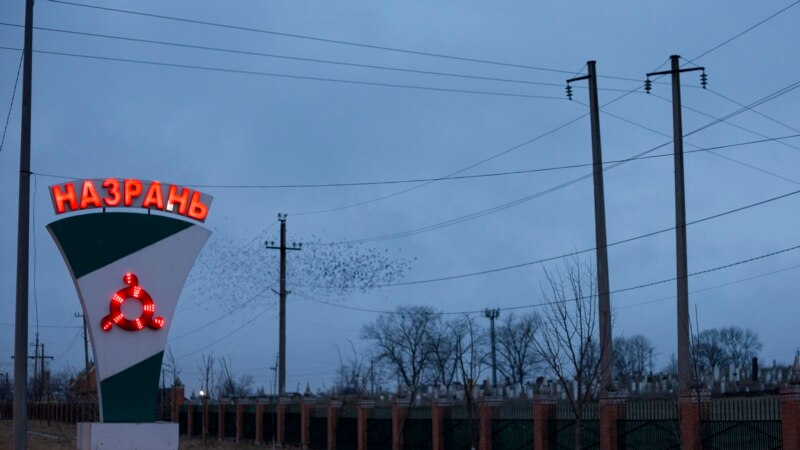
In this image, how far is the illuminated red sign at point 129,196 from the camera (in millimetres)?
21281

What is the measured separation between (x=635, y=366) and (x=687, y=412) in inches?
3030

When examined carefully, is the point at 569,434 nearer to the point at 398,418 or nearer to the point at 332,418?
the point at 398,418

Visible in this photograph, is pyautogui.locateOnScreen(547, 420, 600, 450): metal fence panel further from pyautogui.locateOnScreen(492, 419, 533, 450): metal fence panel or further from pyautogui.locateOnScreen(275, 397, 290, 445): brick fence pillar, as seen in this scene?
pyautogui.locateOnScreen(275, 397, 290, 445): brick fence pillar

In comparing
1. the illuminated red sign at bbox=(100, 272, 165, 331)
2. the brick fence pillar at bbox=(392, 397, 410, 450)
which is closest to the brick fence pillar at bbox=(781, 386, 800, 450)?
the illuminated red sign at bbox=(100, 272, 165, 331)

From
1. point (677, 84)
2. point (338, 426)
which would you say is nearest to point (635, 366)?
point (338, 426)

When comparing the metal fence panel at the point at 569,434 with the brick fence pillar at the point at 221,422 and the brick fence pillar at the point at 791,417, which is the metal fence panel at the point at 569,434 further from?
the brick fence pillar at the point at 221,422

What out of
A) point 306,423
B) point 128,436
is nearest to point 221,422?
point 306,423

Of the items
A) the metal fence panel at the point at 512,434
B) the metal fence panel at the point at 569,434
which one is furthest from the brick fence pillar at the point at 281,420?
the metal fence panel at the point at 569,434

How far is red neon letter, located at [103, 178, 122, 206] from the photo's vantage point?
21.7 meters

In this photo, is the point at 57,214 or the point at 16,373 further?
the point at 57,214

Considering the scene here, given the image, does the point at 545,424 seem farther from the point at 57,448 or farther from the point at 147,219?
the point at 57,448

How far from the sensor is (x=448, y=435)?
3838 centimetres

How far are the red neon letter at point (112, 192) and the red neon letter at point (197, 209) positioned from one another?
1610 millimetres

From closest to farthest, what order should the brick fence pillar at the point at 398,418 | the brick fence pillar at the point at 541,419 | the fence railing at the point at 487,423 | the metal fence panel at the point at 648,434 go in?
the fence railing at the point at 487,423 → the metal fence panel at the point at 648,434 → the brick fence pillar at the point at 541,419 → the brick fence pillar at the point at 398,418
